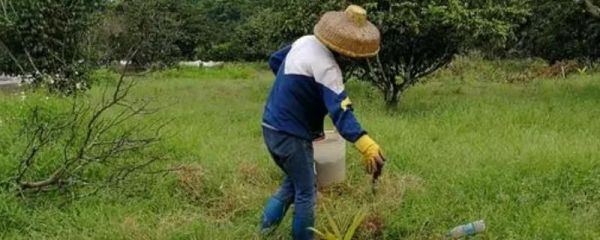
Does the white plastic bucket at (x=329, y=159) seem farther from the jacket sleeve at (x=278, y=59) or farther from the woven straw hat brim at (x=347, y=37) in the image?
the woven straw hat brim at (x=347, y=37)

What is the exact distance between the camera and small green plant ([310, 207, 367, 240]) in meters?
4.20

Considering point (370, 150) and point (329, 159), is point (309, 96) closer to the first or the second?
point (370, 150)

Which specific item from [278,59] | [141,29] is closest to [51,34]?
[141,29]

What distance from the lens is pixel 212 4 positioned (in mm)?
40938

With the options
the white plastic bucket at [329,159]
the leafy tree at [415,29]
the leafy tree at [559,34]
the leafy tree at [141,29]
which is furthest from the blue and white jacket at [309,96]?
the leafy tree at [141,29]

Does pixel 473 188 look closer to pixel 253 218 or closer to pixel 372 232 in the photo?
pixel 372 232

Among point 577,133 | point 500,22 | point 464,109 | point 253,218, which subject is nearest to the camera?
point 253,218

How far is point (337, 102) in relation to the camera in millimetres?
3797

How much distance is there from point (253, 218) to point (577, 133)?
3355 mm

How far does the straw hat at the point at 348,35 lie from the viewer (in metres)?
3.94

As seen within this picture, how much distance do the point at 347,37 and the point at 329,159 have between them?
1.26 metres

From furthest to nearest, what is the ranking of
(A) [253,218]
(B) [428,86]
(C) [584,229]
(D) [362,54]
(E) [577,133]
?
(B) [428,86]
(E) [577,133]
(A) [253,218]
(C) [584,229]
(D) [362,54]

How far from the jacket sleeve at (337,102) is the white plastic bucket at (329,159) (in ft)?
3.38

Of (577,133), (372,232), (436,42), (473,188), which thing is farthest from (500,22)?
(372,232)
